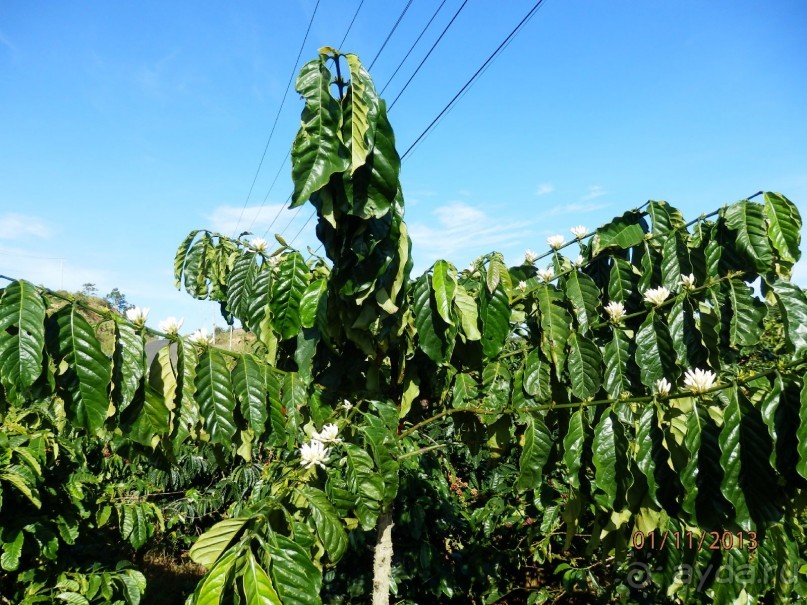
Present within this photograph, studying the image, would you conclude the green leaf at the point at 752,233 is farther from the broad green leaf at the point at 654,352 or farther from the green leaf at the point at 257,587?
the green leaf at the point at 257,587

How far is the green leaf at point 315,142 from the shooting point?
1283 millimetres

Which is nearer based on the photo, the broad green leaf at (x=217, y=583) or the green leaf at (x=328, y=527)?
the broad green leaf at (x=217, y=583)

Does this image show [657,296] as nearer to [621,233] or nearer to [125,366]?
[621,233]

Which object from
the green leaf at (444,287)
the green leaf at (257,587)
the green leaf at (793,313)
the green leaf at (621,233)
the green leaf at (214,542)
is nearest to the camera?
the green leaf at (257,587)

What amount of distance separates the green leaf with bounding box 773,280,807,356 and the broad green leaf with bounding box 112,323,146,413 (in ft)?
5.57

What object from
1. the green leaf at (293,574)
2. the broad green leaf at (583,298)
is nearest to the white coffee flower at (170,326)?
the green leaf at (293,574)

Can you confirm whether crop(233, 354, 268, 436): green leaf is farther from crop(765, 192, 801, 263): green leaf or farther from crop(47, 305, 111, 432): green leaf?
crop(765, 192, 801, 263): green leaf

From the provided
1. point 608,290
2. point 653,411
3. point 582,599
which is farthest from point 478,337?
point 582,599

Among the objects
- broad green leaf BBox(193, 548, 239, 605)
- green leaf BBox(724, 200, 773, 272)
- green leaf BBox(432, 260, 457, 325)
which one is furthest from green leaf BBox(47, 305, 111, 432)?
green leaf BBox(724, 200, 773, 272)

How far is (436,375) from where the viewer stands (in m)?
2.12

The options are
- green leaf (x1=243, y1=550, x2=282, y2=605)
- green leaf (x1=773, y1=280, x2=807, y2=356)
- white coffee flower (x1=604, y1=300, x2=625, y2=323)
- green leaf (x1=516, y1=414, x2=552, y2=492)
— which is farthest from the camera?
white coffee flower (x1=604, y1=300, x2=625, y2=323)

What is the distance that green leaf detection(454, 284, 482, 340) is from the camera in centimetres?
169

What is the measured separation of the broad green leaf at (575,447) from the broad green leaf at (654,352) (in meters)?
0.28

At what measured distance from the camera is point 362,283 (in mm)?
1570
